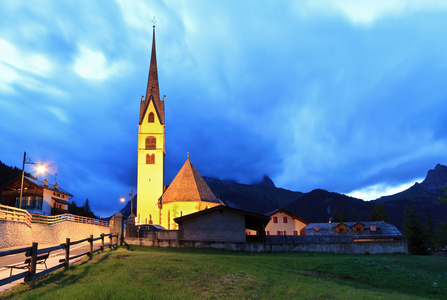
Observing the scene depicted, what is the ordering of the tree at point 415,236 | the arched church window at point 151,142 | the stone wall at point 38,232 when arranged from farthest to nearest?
the arched church window at point 151,142 < the tree at point 415,236 < the stone wall at point 38,232

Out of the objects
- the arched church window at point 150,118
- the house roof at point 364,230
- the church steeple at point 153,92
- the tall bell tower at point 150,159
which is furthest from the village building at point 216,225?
the church steeple at point 153,92

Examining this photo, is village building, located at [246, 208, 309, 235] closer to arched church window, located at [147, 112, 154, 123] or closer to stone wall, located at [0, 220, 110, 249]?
stone wall, located at [0, 220, 110, 249]

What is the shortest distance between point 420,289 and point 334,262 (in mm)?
4475

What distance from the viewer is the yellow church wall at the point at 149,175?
6053 cm

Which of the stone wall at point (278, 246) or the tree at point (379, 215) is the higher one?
the tree at point (379, 215)

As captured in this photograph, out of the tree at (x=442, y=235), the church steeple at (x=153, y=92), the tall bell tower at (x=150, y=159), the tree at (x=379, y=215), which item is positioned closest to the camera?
the tree at (x=442, y=235)

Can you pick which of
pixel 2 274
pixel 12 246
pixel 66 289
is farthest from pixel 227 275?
pixel 12 246

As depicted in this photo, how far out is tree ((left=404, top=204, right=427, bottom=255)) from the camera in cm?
5884

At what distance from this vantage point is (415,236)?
60.1 metres

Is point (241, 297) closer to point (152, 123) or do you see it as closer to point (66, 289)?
point (66, 289)

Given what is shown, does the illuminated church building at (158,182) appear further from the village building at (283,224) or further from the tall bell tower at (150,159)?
the village building at (283,224)

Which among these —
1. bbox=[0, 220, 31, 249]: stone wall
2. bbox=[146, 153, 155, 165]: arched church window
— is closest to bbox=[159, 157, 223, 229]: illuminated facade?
bbox=[146, 153, 155, 165]: arched church window

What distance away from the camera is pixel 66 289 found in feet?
26.2

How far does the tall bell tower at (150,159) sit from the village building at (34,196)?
1577 centimetres
